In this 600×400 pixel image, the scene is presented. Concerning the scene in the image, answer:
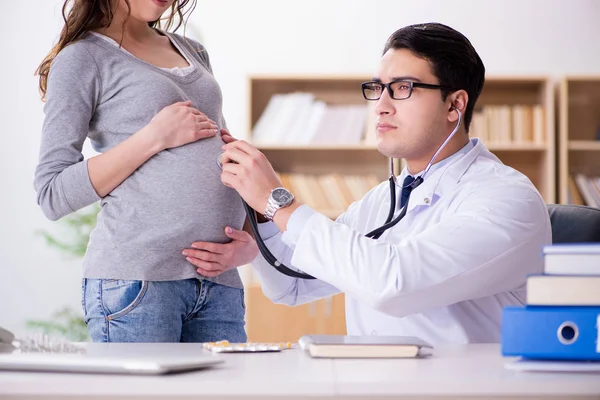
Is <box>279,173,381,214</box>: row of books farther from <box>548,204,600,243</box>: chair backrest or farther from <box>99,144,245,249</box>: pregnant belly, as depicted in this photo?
<box>99,144,245,249</box>: pregnant belly

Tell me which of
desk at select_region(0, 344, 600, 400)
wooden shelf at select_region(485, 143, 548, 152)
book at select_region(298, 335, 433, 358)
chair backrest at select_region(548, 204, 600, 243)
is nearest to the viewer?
desk at select_region(0, 344, 600, 400)

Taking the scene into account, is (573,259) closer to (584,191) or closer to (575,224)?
(575,224)

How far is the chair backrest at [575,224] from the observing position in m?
1.68

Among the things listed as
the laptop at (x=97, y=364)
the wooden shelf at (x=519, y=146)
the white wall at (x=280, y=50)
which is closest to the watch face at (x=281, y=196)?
the laptop at (x=97, y=364)

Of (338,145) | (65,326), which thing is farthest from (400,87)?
(65,326)

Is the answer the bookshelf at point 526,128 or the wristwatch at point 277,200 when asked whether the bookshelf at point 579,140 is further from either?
the wristwatch at point 277,200

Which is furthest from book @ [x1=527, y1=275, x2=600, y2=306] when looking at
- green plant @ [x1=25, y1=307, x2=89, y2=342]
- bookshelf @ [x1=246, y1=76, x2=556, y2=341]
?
green plant @ [x1=25, y1=307, x2=89, y2=342]

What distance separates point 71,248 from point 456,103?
122 inches

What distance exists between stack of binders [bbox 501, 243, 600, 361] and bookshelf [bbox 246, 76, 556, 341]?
2.98m

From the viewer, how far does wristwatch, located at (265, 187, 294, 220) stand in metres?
1.39

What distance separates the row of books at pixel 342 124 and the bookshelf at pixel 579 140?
0.46 ft

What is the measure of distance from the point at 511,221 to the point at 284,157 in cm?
295

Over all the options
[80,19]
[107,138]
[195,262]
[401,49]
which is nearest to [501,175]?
[401,49]

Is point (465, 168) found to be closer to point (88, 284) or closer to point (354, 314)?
point (354, 314)
